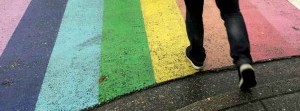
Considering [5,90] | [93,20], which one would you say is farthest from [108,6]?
[5,90]

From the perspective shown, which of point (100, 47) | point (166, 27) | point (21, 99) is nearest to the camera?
point (21, 99)

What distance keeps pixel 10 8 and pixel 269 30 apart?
132 inches

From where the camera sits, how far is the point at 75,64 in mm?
3846

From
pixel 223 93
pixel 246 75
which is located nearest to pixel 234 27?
pixel 246 75

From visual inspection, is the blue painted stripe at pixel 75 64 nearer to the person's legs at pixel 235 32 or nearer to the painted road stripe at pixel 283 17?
the person's legs at pixel 235 32

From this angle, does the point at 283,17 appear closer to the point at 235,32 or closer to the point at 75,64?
the point at 235,32

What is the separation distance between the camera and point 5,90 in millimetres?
3479

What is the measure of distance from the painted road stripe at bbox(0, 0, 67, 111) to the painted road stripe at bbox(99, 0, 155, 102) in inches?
24.0

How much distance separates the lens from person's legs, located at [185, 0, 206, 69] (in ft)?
10.2

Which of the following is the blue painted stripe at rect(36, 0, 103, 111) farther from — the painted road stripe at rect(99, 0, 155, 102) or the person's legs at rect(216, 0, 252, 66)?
the person's legs at rect(216, 0, 252, 66)

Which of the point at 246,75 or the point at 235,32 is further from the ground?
the point at 235,32

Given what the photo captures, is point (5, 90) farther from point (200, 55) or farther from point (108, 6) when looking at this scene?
point (108, 6)

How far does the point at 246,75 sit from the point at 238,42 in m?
0.26

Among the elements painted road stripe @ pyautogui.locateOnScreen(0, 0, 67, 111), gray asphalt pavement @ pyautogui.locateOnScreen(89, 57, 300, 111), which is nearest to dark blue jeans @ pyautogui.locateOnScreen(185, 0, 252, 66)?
gray asphalt pavement @ pyautogui.locateOnScreen(89, 57, 300, 111)
